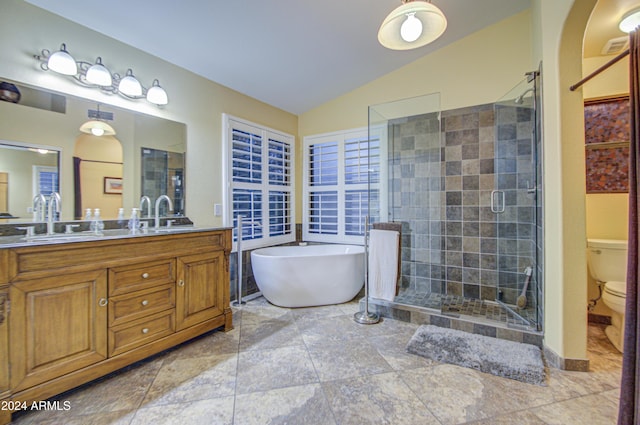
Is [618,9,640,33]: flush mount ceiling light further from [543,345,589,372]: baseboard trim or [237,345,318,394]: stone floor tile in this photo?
[237,345,318,394]: stone floor tile

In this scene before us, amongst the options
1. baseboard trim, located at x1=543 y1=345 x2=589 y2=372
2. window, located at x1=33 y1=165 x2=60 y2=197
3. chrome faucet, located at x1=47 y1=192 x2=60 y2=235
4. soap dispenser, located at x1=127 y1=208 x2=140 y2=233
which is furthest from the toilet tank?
window, located at x1=33 y1=165 x2=60 y2=197

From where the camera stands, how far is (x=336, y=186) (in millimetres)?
3820

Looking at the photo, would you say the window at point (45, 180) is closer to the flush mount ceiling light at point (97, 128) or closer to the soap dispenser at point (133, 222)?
the flush mount ceiling light at point (97, 128)

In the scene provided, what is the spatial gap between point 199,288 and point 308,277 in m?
1.11

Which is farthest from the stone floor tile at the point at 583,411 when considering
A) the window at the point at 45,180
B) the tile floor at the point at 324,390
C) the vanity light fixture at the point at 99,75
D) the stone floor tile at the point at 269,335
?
the vanity light fixture at the point at 99,75

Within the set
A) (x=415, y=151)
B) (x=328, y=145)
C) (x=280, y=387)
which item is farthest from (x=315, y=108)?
(x=280, y=387)

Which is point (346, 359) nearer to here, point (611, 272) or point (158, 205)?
point (158, 205)

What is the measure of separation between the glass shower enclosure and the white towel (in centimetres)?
18

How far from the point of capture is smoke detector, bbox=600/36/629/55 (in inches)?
90.9

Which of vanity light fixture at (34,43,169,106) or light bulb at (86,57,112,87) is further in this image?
light bulb at (86,57,112,87)

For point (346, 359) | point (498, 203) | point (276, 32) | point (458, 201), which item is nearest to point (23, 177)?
point (276, 32)

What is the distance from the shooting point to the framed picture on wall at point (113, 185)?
218 cm

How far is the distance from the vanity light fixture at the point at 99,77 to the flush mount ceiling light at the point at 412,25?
1.98 m

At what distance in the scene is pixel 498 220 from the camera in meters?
2.87
